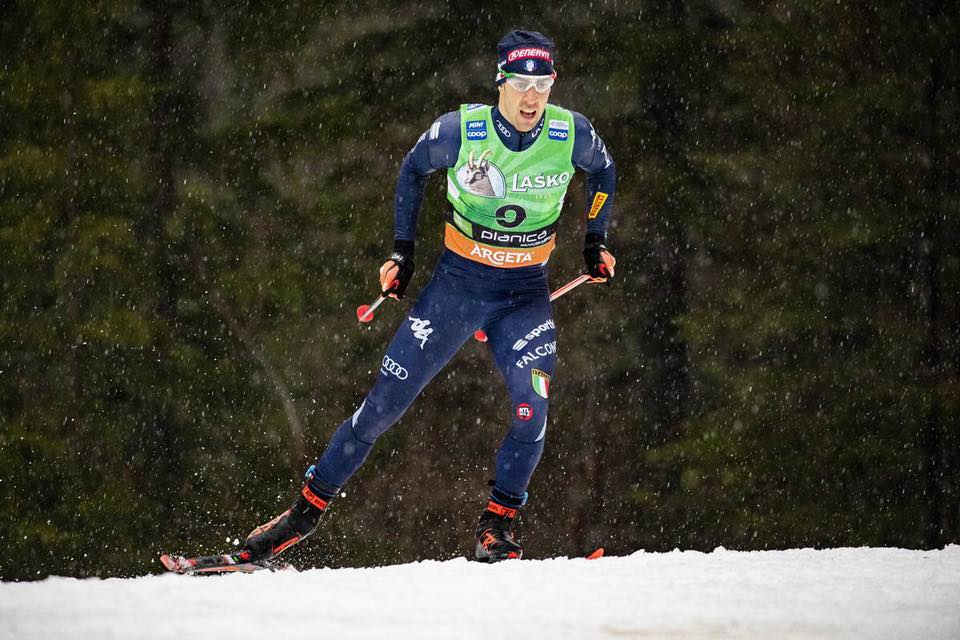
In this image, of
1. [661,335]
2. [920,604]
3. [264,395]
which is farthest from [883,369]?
[264,395]

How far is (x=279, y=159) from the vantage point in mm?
5988

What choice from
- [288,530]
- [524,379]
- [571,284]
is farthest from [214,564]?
[571,284]

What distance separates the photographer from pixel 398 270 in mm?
4625

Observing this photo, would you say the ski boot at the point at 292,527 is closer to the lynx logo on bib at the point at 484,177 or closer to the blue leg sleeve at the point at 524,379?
the blue leg sleeve at the point at 524,379

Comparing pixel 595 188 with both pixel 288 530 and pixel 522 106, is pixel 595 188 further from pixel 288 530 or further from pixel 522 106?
pixel 288 530

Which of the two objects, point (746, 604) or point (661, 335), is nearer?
point (746, 604)

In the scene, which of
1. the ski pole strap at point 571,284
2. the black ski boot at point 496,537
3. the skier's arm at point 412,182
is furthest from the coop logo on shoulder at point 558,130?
the black ski boot at point 496,537

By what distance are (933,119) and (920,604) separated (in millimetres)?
3032

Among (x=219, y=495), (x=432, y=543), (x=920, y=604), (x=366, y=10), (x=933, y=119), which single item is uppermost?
(x=366, y=10)

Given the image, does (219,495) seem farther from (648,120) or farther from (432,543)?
(648,120)

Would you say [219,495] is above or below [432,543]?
above

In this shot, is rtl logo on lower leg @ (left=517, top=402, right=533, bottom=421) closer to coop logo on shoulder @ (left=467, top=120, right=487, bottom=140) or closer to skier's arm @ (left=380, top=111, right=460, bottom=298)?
skier's arm @ (left=380, top=111, right=460, bottom=298)

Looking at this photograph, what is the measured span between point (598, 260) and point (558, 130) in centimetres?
63

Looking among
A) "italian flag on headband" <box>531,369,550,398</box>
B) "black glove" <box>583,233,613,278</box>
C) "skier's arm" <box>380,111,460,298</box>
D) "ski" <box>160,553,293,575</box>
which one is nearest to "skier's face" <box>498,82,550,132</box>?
"skier's arm" <box>380,111,460,298</box>
